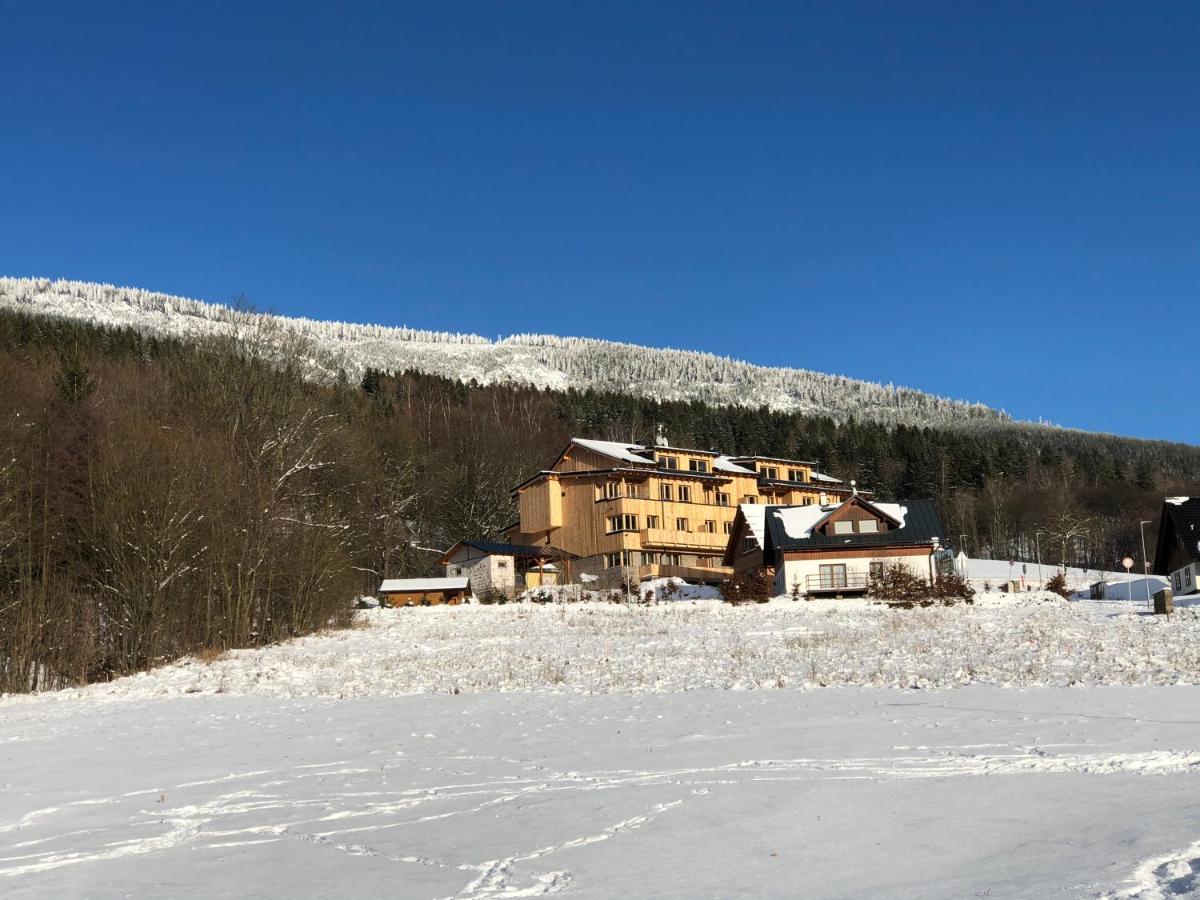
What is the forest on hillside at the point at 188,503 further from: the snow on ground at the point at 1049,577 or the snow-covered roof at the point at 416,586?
the snow on ground at the point at 1049,577

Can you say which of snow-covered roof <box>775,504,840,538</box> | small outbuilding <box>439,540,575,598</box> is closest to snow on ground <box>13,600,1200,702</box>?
snow-covered roof <box>775,504,840,538</box>

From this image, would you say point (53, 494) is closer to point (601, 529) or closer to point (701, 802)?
point (701, 802)

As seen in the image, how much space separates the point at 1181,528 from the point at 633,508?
104 ft

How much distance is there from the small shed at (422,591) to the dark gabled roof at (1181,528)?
1501 inches

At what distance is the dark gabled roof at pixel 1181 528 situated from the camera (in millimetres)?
56312

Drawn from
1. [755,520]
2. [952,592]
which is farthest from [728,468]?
[952,592]

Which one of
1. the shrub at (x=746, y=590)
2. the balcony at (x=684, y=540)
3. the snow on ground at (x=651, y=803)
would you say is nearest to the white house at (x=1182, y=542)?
the shrub at (x=746, y=590)

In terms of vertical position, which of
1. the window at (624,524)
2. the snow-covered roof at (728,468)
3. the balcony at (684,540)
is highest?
the snow-covered roof at (728,468)

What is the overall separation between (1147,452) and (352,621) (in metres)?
180

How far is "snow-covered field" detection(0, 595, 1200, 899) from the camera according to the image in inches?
316

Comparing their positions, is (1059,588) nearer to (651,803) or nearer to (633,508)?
(633,508)

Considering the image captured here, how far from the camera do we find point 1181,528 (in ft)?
188

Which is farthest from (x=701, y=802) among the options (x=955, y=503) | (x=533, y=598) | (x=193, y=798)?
(x=955, y=503)

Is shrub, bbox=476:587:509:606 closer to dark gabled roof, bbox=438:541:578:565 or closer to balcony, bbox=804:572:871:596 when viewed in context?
dark gabled roof, bbox=438:541:578:565
